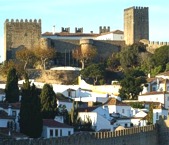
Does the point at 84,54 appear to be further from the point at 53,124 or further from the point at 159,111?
the point at 53,124

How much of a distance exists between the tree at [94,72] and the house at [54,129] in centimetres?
2476

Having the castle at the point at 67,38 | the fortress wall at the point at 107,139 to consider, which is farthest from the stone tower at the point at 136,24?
the fortress wall at the point at 107,139

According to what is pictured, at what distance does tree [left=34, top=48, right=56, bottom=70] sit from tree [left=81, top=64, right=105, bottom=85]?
5.62 meters

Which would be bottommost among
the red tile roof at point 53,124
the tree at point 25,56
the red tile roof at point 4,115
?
the red tile roof at point 53,124

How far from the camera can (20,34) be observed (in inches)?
3063

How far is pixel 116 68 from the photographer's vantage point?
72625 millimetres

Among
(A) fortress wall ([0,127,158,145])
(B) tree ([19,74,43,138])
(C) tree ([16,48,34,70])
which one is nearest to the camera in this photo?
(A) fortress wall ([0,127,158,145])

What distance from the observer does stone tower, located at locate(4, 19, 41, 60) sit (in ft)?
251

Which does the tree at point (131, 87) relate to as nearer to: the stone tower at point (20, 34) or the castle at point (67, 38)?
the castle at point (67, 38)

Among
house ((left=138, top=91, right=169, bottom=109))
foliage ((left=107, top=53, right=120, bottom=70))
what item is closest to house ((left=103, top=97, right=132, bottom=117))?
house ((left=138, top=91, right=169, bottom=109))

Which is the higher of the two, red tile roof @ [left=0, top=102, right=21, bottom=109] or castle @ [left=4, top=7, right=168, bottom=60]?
castle @ [left=4, top=7, right=168, bottom=60]

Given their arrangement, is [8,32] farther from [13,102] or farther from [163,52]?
[13,102]

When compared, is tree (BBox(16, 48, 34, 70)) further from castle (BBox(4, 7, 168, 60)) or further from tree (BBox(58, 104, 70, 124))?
tree (BBox(58, 104, 70, 124))

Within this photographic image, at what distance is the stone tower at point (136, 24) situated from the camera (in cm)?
8181
